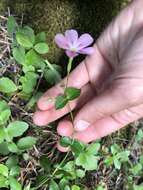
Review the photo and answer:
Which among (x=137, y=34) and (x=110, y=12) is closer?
(x=137, y=34)

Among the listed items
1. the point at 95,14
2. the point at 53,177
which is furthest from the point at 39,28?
the point at 53,177

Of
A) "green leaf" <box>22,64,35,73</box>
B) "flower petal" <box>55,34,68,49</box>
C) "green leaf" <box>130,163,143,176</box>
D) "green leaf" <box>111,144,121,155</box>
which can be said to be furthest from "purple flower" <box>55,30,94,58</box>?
"green leaf" <box>130,163,143,176</box>

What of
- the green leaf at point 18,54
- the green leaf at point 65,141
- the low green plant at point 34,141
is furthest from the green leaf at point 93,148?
the green leaf at point 18,54

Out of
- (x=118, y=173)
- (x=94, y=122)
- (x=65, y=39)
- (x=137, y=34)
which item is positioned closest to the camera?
(x=65, y=39)

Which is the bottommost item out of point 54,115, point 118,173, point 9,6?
point 118,173

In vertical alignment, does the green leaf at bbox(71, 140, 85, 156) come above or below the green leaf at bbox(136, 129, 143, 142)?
above

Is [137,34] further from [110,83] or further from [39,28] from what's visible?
[39,28]

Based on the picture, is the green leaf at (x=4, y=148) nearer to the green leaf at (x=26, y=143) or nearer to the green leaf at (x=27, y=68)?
the green leaf at (x=26, y=143)

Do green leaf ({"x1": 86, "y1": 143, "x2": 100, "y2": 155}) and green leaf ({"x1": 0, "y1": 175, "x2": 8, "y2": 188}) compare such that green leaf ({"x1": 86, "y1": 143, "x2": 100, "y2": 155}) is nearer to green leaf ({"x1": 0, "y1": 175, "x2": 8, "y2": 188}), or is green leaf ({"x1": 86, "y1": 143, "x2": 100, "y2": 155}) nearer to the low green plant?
the low green plant
